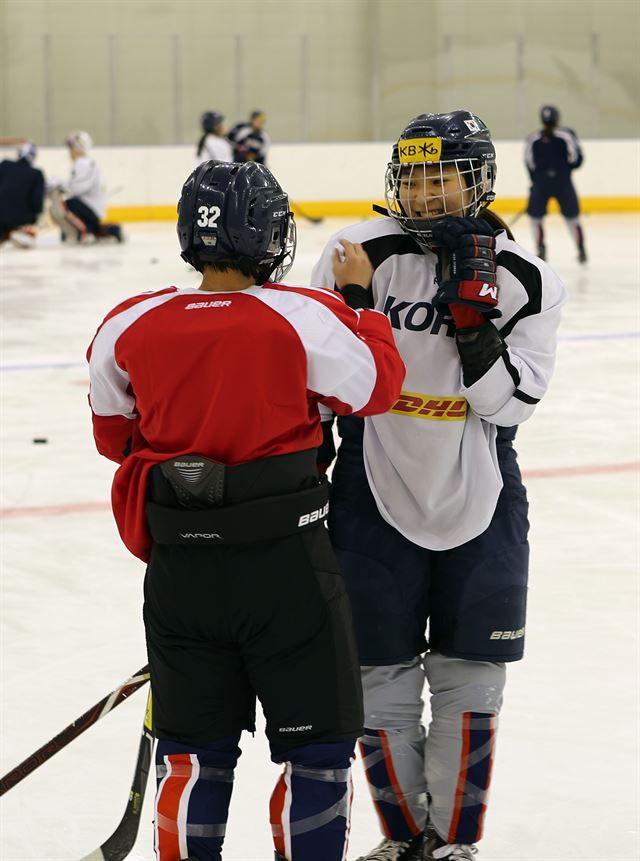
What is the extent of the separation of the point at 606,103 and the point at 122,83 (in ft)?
20.3

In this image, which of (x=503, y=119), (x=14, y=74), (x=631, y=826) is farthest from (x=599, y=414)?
(x=14, y=74)

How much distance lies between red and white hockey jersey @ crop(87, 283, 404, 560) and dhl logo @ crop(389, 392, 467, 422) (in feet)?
0.66

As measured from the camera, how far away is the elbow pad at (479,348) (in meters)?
1.78

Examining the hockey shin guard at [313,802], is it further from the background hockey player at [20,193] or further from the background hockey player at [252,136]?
the background hockey player at [20,193]

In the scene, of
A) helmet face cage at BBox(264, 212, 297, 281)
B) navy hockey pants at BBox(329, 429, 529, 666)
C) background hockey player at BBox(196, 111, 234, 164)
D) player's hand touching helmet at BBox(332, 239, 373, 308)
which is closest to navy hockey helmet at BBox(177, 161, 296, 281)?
helmet face cage at BBox(264, 212, 297, 281)

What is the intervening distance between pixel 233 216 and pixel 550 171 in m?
9.74

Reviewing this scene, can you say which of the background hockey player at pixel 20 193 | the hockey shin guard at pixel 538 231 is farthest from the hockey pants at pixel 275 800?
the background hockey player at pixel 20 193

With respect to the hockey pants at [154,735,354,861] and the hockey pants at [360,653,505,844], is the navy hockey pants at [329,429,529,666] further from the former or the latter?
the hockey pants at [154,735,354,861]

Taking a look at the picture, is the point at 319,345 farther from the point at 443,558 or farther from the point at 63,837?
the point at 63,837

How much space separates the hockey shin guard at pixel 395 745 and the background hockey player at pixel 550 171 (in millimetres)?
9151

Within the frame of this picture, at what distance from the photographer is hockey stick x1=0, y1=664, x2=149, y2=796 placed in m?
1.93

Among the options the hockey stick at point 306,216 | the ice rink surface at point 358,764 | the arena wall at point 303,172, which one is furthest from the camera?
the arena wall at point 303,172

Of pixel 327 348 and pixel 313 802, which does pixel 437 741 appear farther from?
pixel 327 348

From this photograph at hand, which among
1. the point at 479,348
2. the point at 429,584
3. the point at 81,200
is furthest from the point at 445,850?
the point at 81,200
